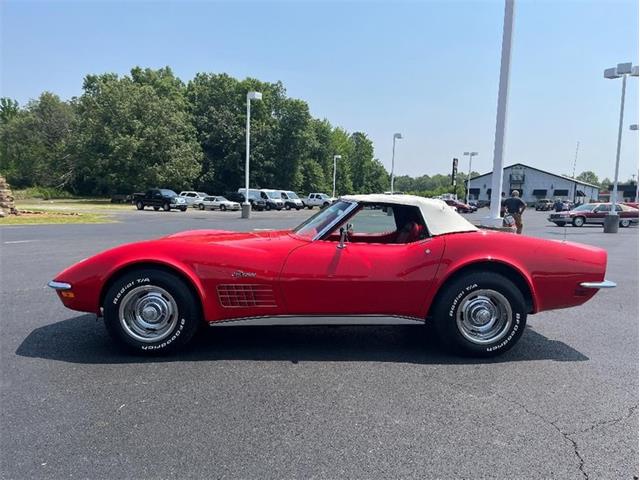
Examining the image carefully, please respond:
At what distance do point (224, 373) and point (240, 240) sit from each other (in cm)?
119

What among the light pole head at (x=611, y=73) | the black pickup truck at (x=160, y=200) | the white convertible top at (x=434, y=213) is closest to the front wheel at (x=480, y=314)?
the white convertible top at (x=434, y=213)

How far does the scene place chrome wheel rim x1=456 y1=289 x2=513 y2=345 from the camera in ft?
12.6

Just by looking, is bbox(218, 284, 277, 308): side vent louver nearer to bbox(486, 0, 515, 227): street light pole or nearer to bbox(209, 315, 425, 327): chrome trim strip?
bbox(209, 315, 425, 327): chrome trim strip

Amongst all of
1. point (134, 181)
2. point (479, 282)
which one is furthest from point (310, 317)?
point (134, 181)

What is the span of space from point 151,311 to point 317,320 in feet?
4.58

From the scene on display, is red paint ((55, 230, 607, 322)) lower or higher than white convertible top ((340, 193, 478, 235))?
lower

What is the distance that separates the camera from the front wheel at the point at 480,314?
382 cm

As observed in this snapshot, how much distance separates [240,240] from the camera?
13.3 ft

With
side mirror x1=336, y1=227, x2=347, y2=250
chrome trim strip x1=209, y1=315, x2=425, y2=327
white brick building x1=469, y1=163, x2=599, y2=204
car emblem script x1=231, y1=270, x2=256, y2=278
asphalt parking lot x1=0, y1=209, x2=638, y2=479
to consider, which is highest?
white brick building x1=469, y1=163, x2=599, y2=204

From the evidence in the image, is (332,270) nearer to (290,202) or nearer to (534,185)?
(290,202)

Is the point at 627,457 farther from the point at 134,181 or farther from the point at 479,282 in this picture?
the point at 134,181

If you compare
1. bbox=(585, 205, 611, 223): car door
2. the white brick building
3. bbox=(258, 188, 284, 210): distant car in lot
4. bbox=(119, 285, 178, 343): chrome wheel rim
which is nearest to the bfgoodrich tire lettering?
A: bbox=(119, 285, 178, 343): chrome wheel rim

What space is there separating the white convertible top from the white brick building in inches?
3064

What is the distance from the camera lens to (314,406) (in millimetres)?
2996
